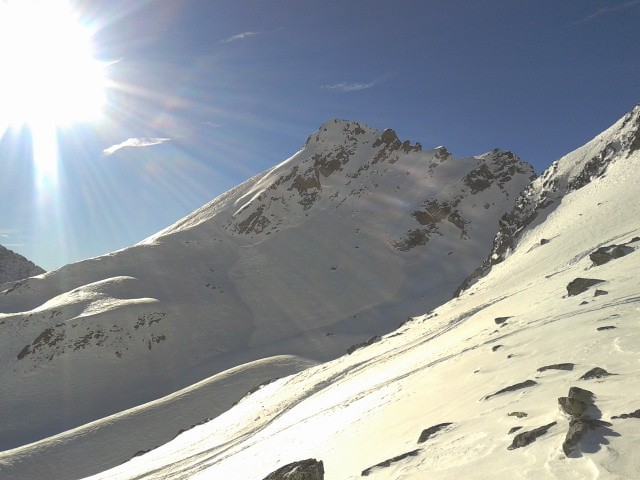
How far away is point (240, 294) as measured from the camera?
3652 inches

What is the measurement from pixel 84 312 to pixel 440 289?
61566 millimetres

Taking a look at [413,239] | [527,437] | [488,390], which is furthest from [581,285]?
[413,239]

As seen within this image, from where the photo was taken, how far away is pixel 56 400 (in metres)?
61.1

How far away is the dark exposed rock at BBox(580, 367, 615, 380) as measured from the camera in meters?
7.73

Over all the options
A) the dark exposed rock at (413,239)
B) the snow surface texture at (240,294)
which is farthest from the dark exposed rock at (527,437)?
the dark exposed rock at (413,239)

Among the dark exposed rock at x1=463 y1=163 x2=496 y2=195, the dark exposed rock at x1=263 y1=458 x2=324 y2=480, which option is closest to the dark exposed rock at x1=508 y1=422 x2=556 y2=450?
the dark exposed rock at x1=263 y1=458 x2=324 y2=480

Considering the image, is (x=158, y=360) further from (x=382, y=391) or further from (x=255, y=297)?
(x=382, y=391)

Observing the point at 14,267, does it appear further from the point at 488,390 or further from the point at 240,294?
the point at 488,390

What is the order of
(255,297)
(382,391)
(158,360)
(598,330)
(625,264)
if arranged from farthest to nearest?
(255,297) < (158,360) < (625,264) < (382,391) < (598,330)

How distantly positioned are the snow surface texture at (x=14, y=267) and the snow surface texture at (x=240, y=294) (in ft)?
158

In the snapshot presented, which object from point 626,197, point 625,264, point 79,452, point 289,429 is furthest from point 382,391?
point 79,452

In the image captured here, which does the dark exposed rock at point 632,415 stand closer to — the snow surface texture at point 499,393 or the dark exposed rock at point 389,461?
the snow surface texture at point 499,393

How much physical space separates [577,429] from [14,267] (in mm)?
175339

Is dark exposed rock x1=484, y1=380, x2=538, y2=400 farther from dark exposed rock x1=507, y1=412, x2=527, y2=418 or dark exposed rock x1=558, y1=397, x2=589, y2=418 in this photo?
dark exposed rock x1=558, y1=397, x2=589, y2=418
